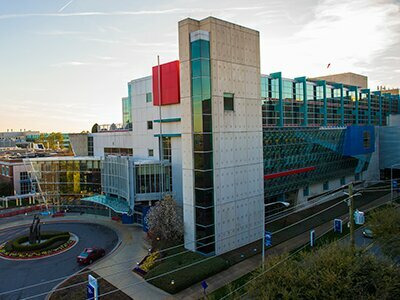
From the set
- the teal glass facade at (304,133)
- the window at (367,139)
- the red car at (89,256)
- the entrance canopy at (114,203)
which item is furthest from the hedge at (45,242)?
the window at (367,139)

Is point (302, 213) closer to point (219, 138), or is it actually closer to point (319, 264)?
point (219, 138)

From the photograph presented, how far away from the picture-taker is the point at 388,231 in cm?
2328

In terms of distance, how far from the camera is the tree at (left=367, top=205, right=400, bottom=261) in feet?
68.0

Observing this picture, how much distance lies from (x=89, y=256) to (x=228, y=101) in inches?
735

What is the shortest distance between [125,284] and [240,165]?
14.2 m

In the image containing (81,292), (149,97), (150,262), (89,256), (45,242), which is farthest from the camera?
(149,97)

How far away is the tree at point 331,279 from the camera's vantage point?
13.2 metres

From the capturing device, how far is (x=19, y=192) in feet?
191

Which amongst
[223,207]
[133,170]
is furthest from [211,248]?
[133,170]

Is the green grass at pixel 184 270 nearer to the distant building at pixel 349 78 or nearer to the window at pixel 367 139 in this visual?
the window at pixel 367 139

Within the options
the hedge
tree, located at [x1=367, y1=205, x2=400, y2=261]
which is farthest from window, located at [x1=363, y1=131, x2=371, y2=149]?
the hedge

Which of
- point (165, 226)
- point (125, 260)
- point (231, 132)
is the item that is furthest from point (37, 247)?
point (231, 132)

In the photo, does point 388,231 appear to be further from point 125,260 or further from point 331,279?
point 125,260

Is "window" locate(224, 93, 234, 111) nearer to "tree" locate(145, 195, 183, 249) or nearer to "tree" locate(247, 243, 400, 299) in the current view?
"tree" locate(145, 195, 183, 249)
